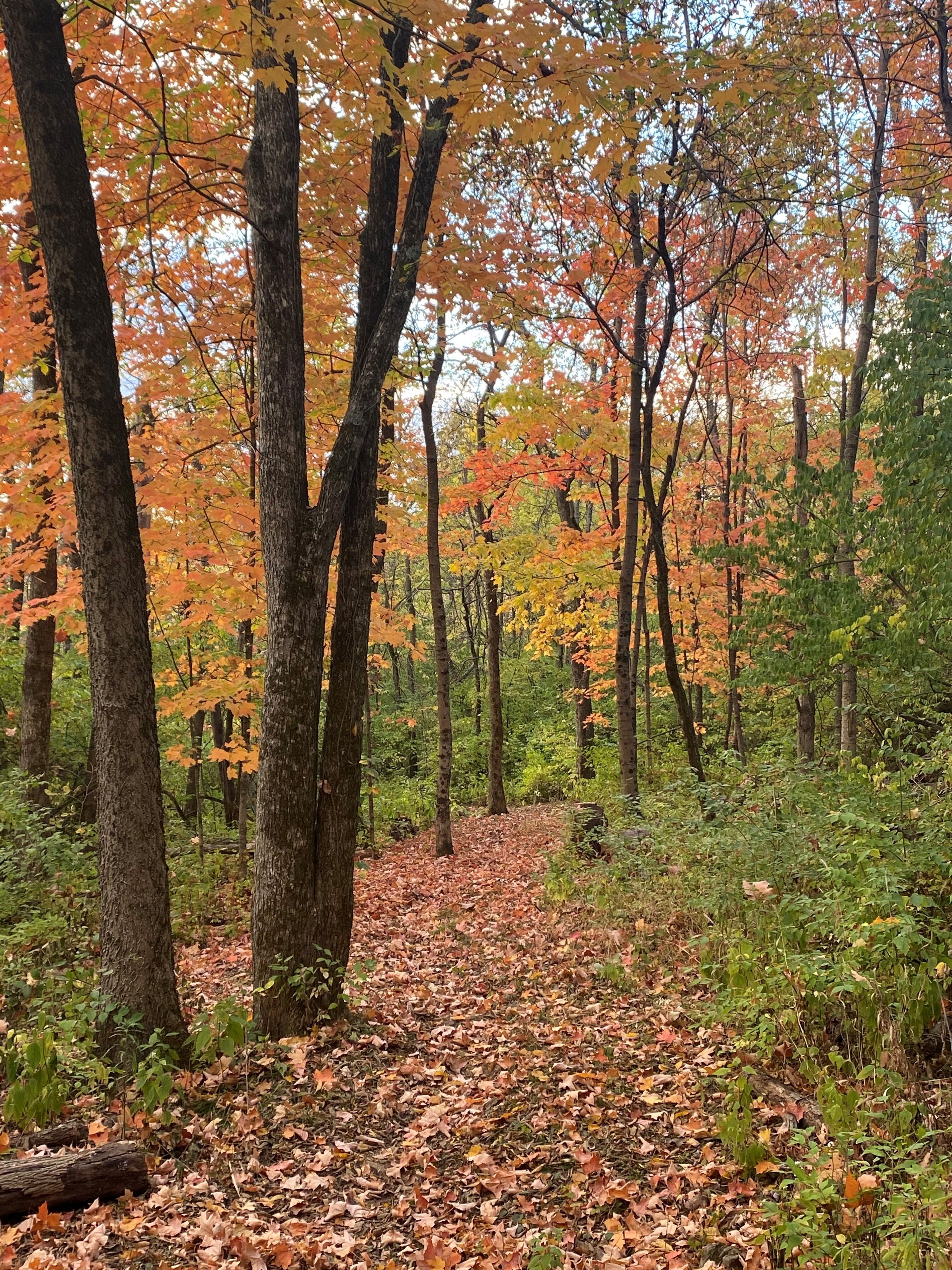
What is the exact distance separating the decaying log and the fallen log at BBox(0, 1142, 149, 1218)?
9.78 ft

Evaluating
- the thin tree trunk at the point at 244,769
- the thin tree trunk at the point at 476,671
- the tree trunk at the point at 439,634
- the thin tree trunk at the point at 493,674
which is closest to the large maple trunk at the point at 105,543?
the thin tree trunk at the point at 244,769

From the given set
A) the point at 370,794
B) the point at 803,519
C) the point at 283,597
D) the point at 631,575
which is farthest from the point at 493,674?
the point at 283,597

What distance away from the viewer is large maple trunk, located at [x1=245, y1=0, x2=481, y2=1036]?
4574mm

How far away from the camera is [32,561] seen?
6.36 metres

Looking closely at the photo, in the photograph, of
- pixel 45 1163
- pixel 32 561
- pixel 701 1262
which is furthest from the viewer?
pixel 32 561

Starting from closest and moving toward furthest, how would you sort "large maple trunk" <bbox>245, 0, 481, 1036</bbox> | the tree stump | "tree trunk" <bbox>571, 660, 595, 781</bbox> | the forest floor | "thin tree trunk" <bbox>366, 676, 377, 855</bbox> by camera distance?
the forest floor
"large maple trunk" <bbox>245, 0, 481, 1036</bbox>
the tree stump
"thin tree trunk" <bbox>366, 676, 377, 855</bbox>
"tree trunk" <bbox>571, 660, 595, 781</bbox>

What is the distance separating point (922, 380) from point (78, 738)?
13.1 metres

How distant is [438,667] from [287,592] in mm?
6076

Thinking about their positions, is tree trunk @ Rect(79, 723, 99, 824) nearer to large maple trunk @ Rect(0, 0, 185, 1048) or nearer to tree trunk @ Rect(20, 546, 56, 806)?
tree trunk @ Rect(20, 546, 56, 806)

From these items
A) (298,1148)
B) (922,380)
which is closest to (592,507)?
(922,380)

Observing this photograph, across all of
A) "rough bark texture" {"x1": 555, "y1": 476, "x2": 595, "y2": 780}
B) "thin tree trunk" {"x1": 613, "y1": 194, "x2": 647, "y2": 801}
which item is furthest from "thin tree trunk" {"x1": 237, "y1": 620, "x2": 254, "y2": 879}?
"rough bark texture" {"x1": 555, "y1": 476, "x2": 595, "y2": 780}

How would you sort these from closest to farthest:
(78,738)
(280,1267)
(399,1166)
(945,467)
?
(280,1267)
(399,1166)
(945,467)
(78,738)

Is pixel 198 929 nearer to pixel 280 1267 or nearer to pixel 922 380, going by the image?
pixel 280 1267

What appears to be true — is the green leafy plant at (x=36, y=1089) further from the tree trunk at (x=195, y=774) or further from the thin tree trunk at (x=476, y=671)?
the thin tree trunk at (x=476, y=671)
